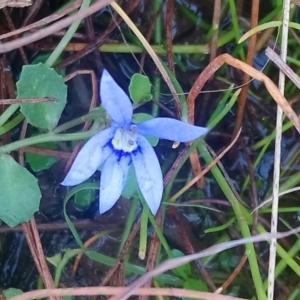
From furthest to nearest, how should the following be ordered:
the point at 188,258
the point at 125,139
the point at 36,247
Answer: the point at 36,247 → the point at 125,139 → the point at 188,258

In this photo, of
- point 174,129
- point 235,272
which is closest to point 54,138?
point 174,129

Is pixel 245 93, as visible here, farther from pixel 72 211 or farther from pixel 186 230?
pixel 72 211

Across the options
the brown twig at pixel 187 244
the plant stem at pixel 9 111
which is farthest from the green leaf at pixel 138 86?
the brown twig at pixel 187 244

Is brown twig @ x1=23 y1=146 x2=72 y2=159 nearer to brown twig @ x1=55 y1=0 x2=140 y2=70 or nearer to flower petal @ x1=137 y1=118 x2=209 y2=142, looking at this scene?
brown twig @ x1=55 y1=0 x2=140 y2=70

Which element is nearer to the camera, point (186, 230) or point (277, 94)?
point (277, 94)

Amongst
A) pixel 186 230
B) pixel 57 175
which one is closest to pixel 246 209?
pixel 186 230

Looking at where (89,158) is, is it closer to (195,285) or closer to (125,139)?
(125,139)
